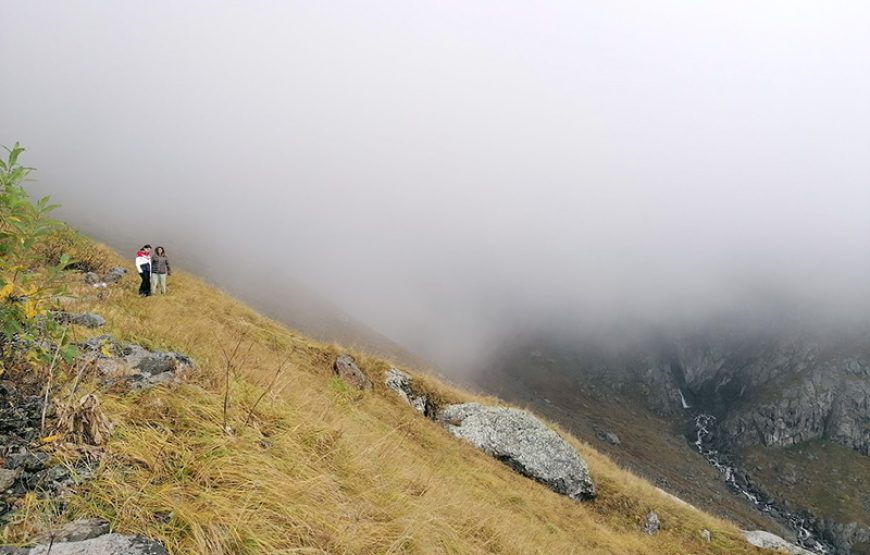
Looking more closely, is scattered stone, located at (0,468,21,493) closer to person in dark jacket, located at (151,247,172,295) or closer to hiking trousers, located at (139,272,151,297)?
hiking trousers, located at (139,272,151,297)

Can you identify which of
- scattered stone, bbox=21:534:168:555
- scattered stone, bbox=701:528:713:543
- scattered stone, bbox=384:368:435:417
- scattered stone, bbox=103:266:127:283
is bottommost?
scattered stone, bbox=701:528:713:543

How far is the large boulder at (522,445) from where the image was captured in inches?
800

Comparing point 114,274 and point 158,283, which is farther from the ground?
point 158,283

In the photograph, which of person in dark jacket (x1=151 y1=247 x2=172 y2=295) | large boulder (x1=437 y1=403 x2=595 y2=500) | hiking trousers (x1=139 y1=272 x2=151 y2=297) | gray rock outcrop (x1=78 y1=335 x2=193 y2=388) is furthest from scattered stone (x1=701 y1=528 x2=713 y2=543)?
person in dark jacket (x1=151 y1=247 x2=172 y2=295)

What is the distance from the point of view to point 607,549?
14.5 metres

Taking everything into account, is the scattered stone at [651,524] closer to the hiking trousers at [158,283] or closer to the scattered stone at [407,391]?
the scattered stone at [407,391]

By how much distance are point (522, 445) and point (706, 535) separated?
9175mm

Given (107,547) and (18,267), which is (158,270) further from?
(107,547)

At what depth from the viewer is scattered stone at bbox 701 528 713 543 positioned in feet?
67.9

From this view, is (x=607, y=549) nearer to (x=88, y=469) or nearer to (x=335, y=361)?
(x=335, y=361)

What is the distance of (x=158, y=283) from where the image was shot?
61.8 ft

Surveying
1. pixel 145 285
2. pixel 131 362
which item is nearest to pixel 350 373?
pixel 145 285

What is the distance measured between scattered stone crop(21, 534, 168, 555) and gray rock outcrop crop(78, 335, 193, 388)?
221 cm

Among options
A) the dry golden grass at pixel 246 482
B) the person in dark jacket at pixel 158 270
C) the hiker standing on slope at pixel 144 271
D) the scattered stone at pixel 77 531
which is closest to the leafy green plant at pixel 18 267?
the dry golden grass at pixel 246 482
